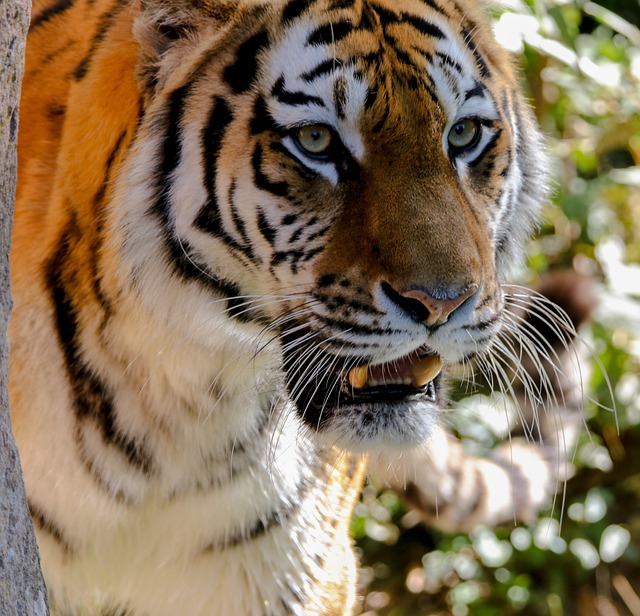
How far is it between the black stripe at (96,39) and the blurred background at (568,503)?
1368mm

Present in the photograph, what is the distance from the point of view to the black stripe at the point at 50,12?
1854 millimetres

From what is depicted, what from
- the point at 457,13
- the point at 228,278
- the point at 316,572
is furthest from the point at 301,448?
the point at 457,13

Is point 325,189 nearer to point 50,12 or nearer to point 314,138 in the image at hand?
point 314,138

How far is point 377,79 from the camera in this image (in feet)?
4.43

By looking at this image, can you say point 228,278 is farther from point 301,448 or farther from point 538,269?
point 538,269

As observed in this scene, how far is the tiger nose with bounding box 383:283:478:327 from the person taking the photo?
1238 mm

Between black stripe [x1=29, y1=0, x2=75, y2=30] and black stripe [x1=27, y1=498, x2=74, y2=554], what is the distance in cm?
86

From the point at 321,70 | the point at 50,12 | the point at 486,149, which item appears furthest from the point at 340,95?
the point at 50,12

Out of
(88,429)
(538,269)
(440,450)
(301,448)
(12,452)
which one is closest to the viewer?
(12,452)

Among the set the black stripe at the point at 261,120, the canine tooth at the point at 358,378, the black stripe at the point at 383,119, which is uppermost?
the black stripe at the point at 383,119

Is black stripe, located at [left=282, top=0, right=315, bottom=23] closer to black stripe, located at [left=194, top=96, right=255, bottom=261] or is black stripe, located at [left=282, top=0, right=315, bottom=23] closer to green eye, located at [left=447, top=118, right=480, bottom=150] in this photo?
black stripe, located at [left=194, top=96, right=255, bottom=261]

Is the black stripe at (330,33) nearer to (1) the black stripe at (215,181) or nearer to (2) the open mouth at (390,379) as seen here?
(1) the black stripe at (215,181)

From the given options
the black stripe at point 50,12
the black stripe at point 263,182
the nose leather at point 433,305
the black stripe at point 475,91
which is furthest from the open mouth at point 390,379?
the black stripe at point 50,12

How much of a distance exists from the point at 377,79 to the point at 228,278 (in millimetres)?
363
